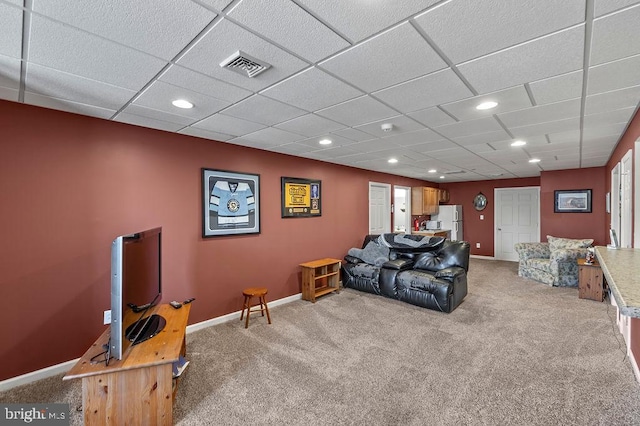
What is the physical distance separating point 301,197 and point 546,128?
10.8 feet

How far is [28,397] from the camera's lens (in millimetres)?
2225

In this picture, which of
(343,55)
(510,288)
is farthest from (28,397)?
(510,288)

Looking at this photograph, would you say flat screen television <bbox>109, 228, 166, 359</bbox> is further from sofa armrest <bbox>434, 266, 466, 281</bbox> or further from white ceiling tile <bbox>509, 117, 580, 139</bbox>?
white ceiling tile <bbox>509, 117, 580, 139</bbox>

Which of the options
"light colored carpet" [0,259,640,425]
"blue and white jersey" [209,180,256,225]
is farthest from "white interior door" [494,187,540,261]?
"blue and white jersey" [209,180,256,225]

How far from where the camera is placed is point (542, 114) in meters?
2.68

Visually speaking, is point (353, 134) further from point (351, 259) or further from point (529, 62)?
point (351, 259)

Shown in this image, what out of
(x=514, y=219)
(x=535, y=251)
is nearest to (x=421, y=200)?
(x=514, y=219)

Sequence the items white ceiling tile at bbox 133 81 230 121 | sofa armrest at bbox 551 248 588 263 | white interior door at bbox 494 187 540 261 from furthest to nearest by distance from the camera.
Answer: white interior door at bbox 494 187 540 261 → sofa armrest at bbox 551 248 588 263 → white ceiling tile at bbox 133 81 230 121

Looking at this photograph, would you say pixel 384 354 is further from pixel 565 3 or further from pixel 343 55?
pixel 565 3

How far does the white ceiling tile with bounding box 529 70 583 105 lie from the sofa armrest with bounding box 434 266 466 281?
2439 millimetres

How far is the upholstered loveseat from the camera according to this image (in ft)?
16.6

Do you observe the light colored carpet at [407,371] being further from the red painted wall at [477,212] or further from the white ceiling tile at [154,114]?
the red painted wall at [477,212]

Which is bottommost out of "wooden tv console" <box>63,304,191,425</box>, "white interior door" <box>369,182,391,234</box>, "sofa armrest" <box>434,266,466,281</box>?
"wooden tv console" <box>63,304,191,425</box>

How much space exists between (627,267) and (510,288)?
4.19 meters
